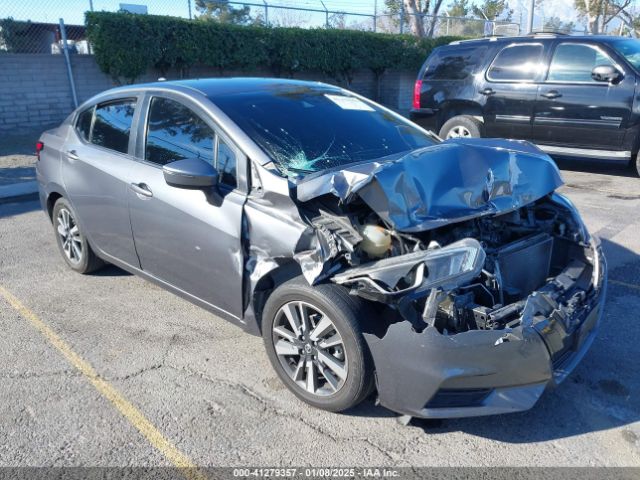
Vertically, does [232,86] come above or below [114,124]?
above

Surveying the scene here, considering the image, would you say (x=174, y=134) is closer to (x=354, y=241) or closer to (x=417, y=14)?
(x=354, y=241)

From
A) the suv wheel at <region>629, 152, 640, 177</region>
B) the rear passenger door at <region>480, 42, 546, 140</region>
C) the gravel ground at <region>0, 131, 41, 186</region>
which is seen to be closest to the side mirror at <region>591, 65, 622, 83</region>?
the rear passenger door at <region>480, 42, 546, 140</region>

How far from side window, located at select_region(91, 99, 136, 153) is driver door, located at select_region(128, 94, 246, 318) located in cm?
24

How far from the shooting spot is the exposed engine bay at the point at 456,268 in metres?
2.77

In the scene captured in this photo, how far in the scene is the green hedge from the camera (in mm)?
13000

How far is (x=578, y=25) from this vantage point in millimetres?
47938

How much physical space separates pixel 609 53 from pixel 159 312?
7140mm

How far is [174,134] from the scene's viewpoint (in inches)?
156

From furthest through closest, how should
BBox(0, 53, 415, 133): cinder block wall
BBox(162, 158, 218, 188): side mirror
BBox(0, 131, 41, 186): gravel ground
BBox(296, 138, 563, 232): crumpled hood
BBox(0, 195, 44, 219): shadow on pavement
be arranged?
BBox(0, 53, 415, 133): cinder block wall → BBox(0, 131, 41, 186): gravel ground → BBox(0, 195, 44, 219): shadow on pavement → BBox(162, 158, 218, 188): side mirror → BBox(296, 138, 563, 232): crumpled hood

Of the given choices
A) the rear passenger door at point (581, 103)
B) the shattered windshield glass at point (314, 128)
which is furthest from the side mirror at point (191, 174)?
the rear passenger door at point (581, 103)

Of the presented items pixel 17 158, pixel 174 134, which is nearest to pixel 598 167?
pixel 174 134

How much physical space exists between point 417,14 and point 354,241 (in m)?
21.5

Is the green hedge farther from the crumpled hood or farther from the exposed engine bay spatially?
the exposed engine bay

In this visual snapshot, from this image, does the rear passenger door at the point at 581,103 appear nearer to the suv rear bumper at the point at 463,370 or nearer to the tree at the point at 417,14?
the suv rear bumper at the point at 463,370
